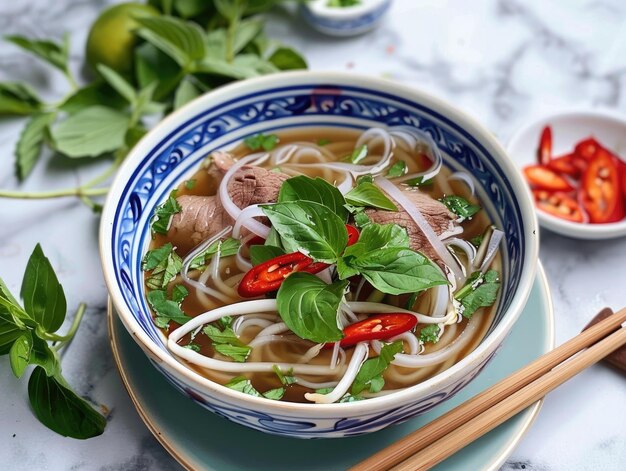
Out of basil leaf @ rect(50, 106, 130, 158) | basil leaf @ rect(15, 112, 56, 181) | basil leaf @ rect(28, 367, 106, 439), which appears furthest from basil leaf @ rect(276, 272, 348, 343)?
basil leaf @ rect(15, 112, 56, 181)

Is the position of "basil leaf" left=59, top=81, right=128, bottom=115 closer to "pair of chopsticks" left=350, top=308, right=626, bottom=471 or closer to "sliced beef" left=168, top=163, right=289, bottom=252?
"sliced beef" left=168, top=163, right=289, bottom=252

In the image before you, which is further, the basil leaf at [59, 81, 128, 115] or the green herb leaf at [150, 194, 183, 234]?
the basil leaf at [59, 81, 128, 115]

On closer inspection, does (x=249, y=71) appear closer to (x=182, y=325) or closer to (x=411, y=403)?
(x=182, y=325)

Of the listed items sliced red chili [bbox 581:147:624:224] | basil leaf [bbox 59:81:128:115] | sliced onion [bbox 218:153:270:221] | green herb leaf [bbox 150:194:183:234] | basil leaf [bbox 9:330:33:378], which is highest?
sliced red chili [bbox 581:147:624:224]

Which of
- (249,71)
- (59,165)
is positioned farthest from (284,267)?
(59,165)

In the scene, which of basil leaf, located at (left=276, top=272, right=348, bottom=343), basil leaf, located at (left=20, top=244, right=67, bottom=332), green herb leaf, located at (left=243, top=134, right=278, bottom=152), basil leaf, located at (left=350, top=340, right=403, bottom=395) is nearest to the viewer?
basil leaf, located at (left=276, top=272, right=348, bottom=343)

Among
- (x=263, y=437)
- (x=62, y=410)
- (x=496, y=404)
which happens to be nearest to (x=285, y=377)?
(x=263, y=437)

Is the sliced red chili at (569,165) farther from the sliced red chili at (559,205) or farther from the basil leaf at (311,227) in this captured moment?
the basil leaf at (311,227)

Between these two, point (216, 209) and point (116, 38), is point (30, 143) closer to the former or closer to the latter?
point (116, 38)
